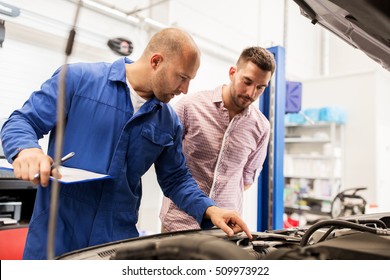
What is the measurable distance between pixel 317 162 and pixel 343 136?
661 mm

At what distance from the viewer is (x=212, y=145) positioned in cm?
174

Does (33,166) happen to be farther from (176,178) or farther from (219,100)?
(219,100)

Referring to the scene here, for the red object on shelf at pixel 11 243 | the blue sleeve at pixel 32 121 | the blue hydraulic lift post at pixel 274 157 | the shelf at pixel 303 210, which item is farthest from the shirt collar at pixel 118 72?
the shelf at pixel 303 210

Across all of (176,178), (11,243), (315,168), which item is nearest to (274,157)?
(176,178)

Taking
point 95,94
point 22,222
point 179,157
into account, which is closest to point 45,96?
point 95,94

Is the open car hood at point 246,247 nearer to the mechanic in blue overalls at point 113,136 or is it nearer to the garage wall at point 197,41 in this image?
the mechanic in blue overalls at point 113,136

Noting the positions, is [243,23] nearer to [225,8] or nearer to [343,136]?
[225,8]

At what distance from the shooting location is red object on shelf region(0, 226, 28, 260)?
195cm

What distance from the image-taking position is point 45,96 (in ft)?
3.62

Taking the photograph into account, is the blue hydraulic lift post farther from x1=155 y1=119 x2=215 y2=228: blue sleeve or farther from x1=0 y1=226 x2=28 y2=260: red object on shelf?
x1=0 y1=226 x2=28 y2=260: red object on shelf

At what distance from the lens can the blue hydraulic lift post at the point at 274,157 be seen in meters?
2.20

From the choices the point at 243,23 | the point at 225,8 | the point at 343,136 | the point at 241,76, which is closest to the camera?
the point at 241,76

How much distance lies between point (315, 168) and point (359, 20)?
15.3 feet
